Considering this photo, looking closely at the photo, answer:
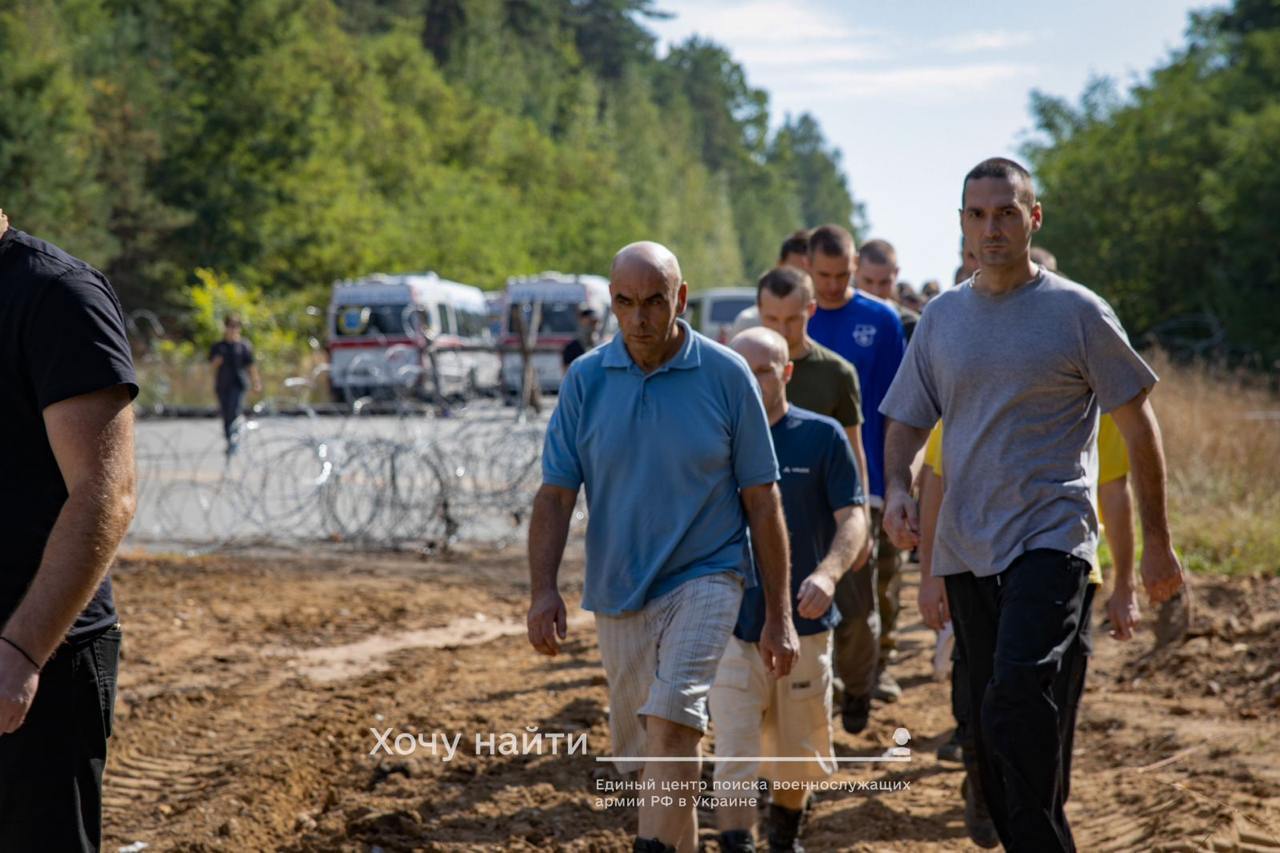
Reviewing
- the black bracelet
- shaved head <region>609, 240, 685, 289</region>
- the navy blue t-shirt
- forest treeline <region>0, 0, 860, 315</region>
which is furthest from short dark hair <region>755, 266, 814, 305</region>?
forest treeline <region>0, 0, 860, 315</region>

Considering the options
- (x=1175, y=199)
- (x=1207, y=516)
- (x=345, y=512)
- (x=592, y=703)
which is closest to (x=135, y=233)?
(x=1175, y=199)

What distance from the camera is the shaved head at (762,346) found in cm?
609

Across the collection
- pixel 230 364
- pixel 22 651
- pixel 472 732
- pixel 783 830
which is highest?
pixel 22 651

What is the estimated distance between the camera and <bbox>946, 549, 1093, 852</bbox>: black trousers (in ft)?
15.9

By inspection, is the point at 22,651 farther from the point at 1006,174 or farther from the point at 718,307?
the point at 718,307

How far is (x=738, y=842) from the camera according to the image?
5668mm

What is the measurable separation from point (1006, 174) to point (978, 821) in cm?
236

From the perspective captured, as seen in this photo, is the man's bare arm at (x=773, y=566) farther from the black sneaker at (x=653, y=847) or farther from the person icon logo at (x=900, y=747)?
the person icon logo at (x=900, y=747)

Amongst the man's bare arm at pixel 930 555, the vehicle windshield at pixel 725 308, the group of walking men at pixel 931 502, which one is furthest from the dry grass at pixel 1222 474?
the vehicle windshield at pixel 725 308

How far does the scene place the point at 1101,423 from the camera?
237 inches

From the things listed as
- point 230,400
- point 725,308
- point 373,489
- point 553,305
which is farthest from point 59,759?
point 553,305

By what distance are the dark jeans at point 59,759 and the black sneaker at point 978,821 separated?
3.45 meters

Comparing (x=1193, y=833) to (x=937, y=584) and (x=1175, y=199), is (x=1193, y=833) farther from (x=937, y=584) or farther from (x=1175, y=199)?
(x=1175, y=199)

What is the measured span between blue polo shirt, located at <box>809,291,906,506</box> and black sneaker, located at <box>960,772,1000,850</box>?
6.62ft
